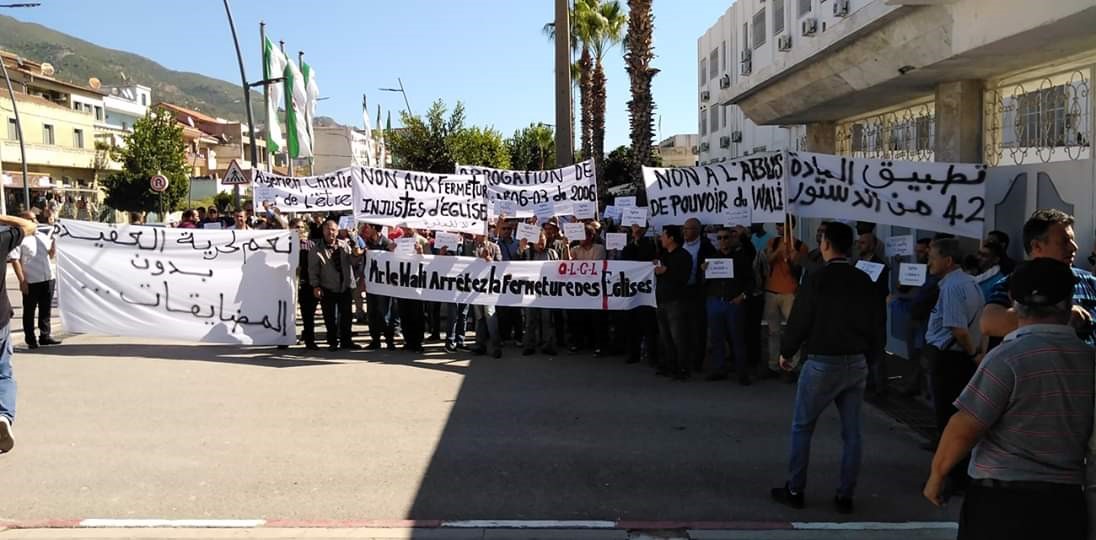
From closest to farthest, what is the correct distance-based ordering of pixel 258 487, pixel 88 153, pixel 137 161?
pixel 258 487 < pixel 137 161 < pixel 88 153

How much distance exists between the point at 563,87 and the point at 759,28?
11.4 metres

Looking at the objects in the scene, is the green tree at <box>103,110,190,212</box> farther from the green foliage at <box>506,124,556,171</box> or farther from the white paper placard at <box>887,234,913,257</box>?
the white paper placard at <box>887,234,913,257</box>

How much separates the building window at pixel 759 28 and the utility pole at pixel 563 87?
33.3 ft

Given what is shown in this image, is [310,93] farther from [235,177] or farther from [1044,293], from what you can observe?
[1044,293]

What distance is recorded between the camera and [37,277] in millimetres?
11344

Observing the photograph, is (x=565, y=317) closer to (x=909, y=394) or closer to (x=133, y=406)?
(x=909, y=394)

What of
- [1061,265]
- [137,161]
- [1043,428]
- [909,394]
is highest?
[137,161]

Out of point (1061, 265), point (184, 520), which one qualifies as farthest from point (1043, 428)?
point (184, 520)

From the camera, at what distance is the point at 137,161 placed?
48344mm

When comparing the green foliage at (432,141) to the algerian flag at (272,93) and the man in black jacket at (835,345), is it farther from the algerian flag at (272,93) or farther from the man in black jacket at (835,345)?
the man in black jacket at (835,345)

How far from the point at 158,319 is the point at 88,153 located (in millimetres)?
54500

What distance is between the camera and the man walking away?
6.38 meters

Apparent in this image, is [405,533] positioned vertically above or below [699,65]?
below

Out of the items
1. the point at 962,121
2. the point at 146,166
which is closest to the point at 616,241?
the point at 962,121
